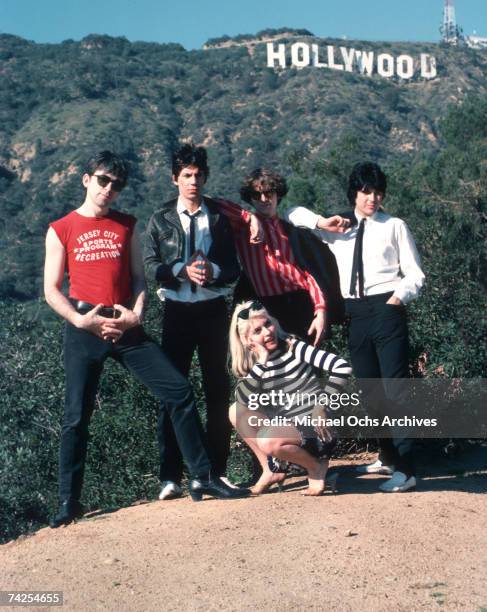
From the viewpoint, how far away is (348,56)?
62250mm

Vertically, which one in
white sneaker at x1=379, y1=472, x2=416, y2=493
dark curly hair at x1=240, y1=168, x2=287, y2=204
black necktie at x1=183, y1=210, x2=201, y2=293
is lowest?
white sneaker at x1=379, y1=472, x2=416, y2=493

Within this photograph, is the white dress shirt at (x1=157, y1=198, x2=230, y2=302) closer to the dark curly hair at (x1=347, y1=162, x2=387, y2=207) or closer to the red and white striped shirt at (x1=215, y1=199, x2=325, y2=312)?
the red and white striped shirt at (x1=215, y1=199, x2=325, y2=312)

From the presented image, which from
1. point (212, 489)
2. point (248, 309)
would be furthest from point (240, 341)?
point (212, 489)

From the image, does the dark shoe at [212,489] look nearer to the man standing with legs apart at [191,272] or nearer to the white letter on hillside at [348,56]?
the man standing with legs apart at [191,272]

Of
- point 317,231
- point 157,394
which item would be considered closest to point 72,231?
point 157,394

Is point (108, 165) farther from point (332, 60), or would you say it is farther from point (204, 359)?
point (332, 60)

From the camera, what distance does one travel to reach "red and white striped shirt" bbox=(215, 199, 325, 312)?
4938 mm

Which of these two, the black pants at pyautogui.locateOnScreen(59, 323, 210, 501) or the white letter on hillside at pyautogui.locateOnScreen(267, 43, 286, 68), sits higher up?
the white letter on hillside at pyautogui.locateOnScreen(267, 43, 286, 68)

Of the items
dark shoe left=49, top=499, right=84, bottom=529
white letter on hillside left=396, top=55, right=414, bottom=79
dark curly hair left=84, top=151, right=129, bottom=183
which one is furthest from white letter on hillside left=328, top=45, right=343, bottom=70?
dark shoe left=49, top=499, right=84, bottom=529

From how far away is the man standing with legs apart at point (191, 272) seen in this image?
15.4 feet

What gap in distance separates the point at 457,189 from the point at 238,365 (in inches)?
637

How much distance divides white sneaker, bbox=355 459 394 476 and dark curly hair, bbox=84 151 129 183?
91.9 inches

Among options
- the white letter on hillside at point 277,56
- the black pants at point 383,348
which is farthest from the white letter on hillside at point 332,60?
the black pants at point 383,348

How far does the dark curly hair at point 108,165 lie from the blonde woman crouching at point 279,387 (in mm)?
971
